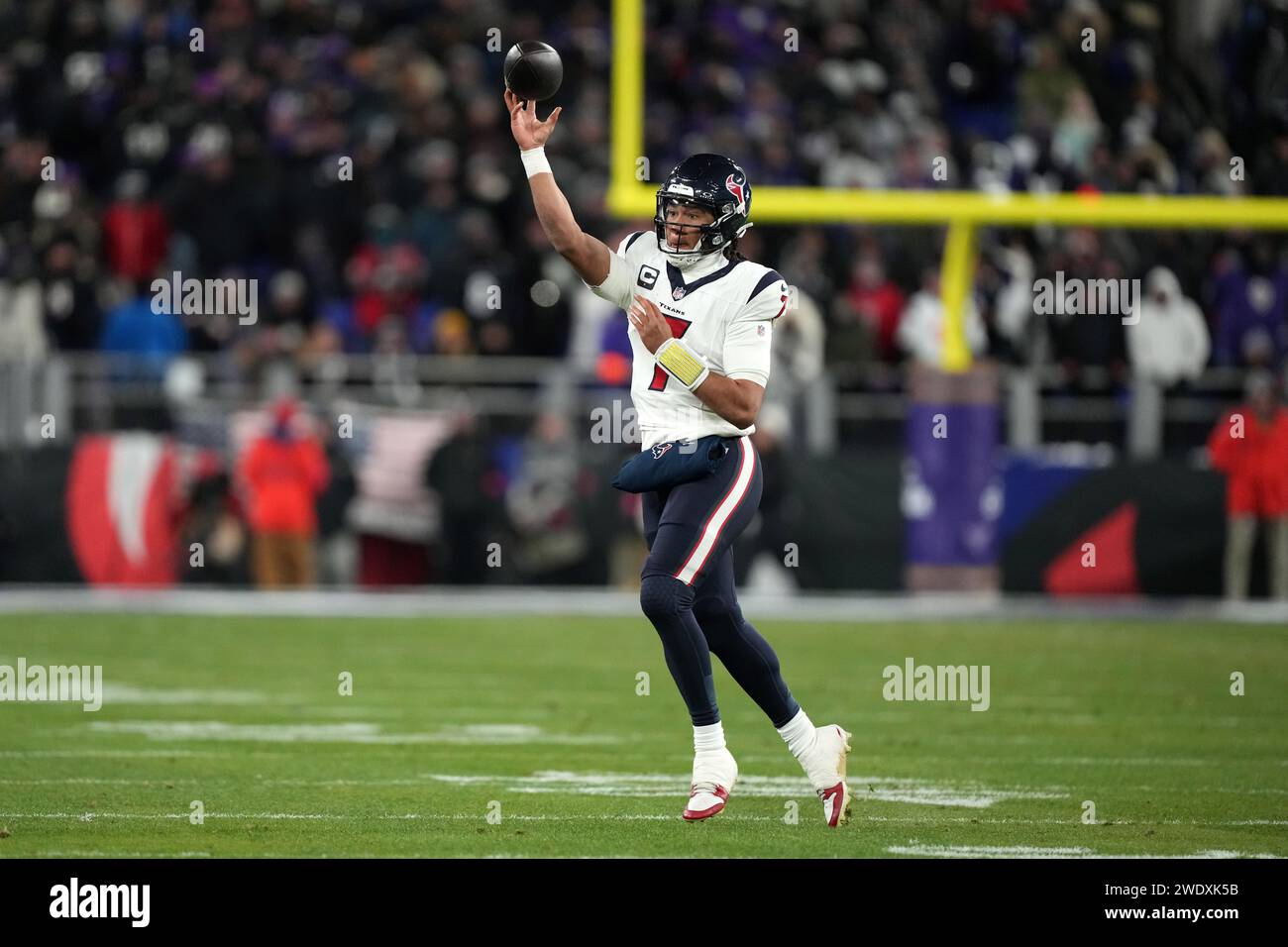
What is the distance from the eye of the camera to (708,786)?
24.3 ft

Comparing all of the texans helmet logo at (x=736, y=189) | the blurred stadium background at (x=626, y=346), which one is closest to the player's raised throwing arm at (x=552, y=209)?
the texans helmet logo at (x=736, y=189)

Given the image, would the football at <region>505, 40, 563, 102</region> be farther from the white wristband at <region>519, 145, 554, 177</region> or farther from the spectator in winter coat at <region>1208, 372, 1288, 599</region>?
the spectator in winter coat at <region>1208, 372, 1288, 599</region>

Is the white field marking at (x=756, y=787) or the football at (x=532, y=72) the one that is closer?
the football at (x=532, y=72)

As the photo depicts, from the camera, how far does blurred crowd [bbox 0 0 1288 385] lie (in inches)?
615

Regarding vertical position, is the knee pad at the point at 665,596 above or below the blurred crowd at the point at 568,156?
below

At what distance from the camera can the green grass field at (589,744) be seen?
7.09 m

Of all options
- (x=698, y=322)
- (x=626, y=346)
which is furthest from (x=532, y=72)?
(x=626, y=346)

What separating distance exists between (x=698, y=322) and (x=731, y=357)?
0.21m

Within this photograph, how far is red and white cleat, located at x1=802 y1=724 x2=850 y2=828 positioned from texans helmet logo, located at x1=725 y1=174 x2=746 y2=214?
1.73 meters

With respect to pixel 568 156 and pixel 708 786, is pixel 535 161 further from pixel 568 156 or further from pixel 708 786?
pixel 568 156

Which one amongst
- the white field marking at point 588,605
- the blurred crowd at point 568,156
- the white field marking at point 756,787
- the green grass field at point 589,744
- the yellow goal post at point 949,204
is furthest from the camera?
the white field marking at point 588,605

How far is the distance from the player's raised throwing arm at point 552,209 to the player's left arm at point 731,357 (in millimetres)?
205

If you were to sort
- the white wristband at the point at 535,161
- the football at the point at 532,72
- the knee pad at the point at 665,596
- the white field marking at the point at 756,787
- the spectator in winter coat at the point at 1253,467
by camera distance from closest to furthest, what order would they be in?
the knee pad at the point at 665,596 → the white wristband at the point at 535,161 → the football at the point at 532,72 → the white field marking at the point at 756,787 → the spectator in winter coat at the point at 1253,467

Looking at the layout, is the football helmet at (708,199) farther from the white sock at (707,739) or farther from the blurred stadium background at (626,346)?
the blurred stadium background at (626,346)
